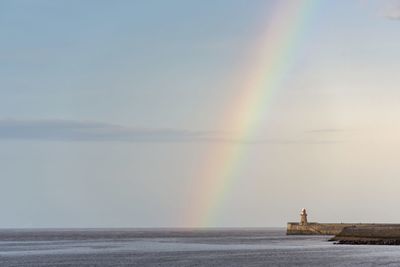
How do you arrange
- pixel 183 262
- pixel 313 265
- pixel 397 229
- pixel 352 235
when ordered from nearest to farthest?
1. pixel 313 265
2. pixel 183 262
3. pixel 397 229
4. pixel 352 235

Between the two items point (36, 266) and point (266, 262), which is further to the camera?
point (266, 262)

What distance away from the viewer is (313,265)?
7194 centimetres

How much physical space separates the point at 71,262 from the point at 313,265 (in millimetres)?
25883

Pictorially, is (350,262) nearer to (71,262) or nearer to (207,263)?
(207,263)

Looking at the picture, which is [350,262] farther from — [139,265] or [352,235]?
[352,235]

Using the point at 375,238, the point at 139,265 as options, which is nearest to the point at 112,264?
the point at 139,265

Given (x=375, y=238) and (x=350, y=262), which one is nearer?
(x=350, y=262)

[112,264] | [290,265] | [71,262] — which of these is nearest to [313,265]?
[290,265]

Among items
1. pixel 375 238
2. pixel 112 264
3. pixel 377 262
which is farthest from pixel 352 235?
pixel 112 264

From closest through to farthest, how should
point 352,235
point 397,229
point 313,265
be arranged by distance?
1. point 313,265
2. point 397,229
3. point 352,235

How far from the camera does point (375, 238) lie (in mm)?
131375

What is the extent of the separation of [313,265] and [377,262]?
26.7ft

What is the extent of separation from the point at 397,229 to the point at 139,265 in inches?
2720

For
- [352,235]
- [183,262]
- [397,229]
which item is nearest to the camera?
[183,262]
